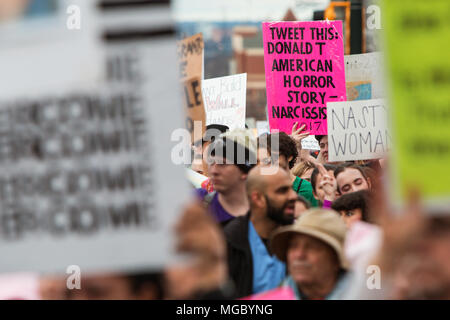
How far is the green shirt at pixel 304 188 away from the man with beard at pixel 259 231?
1.59 metres

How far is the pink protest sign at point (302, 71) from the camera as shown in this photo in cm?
655

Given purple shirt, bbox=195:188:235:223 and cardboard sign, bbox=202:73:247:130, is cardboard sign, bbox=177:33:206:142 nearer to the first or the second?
cardboard sign, bbox=202:73:247:130

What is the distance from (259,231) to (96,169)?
1.77 m

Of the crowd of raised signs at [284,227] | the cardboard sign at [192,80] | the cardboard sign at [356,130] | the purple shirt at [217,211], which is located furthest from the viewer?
the cardboard sign at [356,130]

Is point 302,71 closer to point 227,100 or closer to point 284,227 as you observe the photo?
point 227,100

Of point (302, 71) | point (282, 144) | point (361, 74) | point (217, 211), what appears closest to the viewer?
point (217, 211)

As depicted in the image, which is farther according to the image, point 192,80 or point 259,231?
point 192,80

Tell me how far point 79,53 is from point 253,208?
6.20ft

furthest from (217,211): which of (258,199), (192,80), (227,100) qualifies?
(227,100)

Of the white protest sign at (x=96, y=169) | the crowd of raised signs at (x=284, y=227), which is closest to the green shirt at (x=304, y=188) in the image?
the crowd of raised signs at (x=284, y=227)

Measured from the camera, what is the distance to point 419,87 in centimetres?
205

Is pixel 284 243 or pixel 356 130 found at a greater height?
pixel 356 130

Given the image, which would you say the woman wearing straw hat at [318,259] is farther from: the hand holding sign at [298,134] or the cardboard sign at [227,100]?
the cardboard sign at [227,100]
